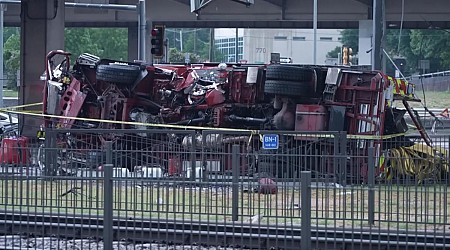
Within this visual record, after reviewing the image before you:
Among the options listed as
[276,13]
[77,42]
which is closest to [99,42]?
[77,42]

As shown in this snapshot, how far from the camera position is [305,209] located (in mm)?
10141

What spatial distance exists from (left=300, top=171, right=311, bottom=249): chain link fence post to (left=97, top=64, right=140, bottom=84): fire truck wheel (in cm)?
1501

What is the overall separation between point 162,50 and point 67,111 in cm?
1043

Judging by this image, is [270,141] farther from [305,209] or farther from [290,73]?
[305,209]

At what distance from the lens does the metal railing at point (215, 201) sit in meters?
11.4

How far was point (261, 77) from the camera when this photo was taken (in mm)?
24109

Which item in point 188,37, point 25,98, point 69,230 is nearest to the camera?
point 69,230

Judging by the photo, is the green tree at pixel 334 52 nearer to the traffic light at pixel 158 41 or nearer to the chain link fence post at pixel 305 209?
the traffic light at pixel 158 41

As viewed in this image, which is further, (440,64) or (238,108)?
(440,64)

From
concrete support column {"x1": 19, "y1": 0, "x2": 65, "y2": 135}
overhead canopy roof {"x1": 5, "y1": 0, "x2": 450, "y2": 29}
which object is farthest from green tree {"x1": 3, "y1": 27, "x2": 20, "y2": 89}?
concrete support column {"x1": 19, "y1": 0, "x2": 65, "y2": 135}

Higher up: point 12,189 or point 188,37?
point 188,37

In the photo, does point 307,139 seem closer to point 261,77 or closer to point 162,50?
point 261,77

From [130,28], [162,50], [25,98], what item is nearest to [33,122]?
[25,98]

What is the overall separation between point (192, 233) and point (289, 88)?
11663 mm
